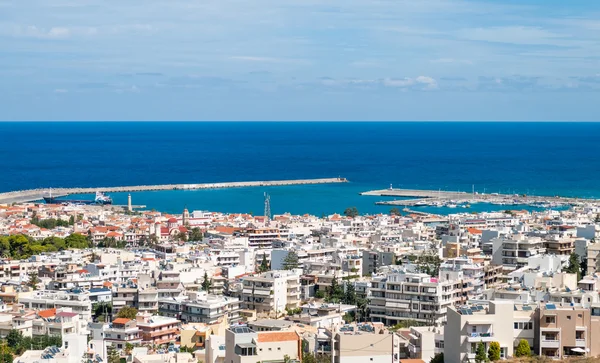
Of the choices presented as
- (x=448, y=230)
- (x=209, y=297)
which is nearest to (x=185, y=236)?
(x=448, y=230)

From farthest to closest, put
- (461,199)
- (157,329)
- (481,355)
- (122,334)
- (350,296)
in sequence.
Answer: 1. (461,199)
2. (350,296)
3. (157,329)
4. (122,334)
5. (481,355)

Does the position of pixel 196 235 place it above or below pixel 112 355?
above

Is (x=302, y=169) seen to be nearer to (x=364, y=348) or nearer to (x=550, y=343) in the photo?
(x=364, y=348)

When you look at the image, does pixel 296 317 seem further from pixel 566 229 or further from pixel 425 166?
pixel 425 166

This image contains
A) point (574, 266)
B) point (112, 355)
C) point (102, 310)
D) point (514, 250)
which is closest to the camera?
point (112, 355)

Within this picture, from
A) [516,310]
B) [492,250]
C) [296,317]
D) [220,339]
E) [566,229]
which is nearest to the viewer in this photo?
[516,310]

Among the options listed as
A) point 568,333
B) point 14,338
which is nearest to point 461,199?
point 14,338

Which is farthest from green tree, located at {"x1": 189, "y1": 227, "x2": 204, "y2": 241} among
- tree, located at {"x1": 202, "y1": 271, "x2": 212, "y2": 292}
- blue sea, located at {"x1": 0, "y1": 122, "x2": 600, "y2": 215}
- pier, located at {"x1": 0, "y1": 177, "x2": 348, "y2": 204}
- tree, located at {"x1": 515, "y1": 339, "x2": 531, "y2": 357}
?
tree, located at {"x1": 515, "y1": 339, "x2": 531, "y2": 357}

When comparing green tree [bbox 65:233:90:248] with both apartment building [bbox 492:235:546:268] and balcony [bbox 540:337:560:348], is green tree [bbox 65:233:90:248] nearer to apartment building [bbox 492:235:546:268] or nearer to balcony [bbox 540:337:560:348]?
apartment building [bbox 492:235:546:268]
